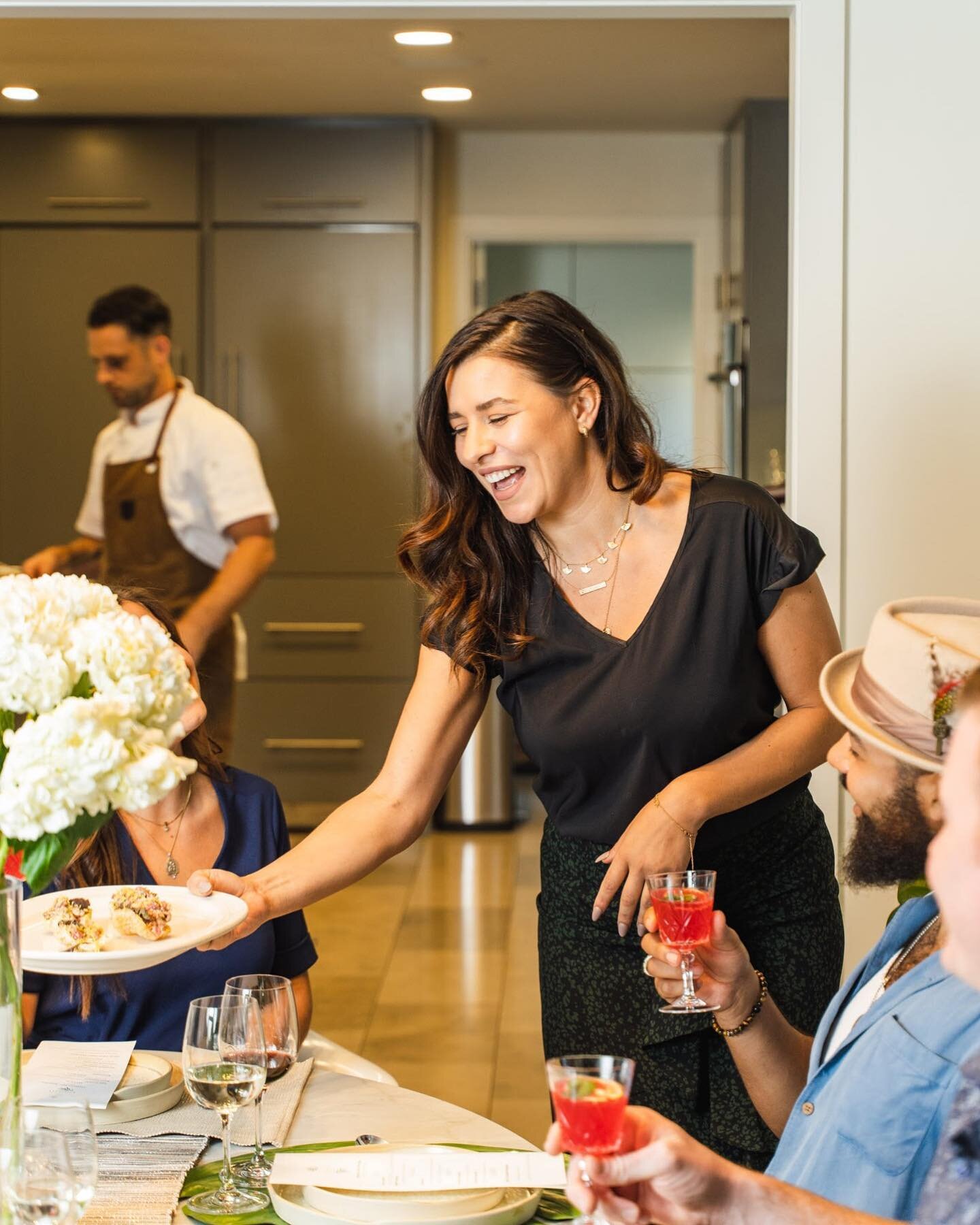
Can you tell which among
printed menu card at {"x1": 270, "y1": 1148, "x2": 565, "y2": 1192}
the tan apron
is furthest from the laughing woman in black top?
the tan apron

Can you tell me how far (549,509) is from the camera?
80.8 inches

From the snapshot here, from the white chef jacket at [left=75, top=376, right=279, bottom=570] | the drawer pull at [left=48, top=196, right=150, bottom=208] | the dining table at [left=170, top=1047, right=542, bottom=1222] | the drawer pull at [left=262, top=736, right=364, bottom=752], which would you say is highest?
the drawer pull at [left=48, top=196, right=150, bottom=208]

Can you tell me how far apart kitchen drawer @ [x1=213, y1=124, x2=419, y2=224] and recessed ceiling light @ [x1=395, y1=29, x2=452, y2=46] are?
949mm

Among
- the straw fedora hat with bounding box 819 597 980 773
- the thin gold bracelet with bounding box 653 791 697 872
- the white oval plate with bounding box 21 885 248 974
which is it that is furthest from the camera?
the thin gold bracelet with bounding box 653 791 697 872

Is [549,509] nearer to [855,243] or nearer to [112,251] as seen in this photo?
[855,243]

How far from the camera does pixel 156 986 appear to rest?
6.43ft

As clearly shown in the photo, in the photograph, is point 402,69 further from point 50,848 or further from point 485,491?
point 50,848

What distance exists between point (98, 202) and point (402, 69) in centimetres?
137

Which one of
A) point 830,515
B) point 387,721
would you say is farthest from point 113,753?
point 387,721

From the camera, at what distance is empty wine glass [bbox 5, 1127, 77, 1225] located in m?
1.14

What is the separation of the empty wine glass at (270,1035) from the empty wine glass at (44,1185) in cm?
26

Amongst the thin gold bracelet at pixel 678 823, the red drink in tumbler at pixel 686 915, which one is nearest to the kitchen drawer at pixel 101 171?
the thin gold bracelet at pixel 678 823

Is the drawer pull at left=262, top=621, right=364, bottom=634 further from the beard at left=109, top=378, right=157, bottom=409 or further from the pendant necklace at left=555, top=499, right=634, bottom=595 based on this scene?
the pendant necklace at left=555, top=499, right=634, bottom=595

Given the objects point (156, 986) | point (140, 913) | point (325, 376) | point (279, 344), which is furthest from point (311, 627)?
point (140, 913)
